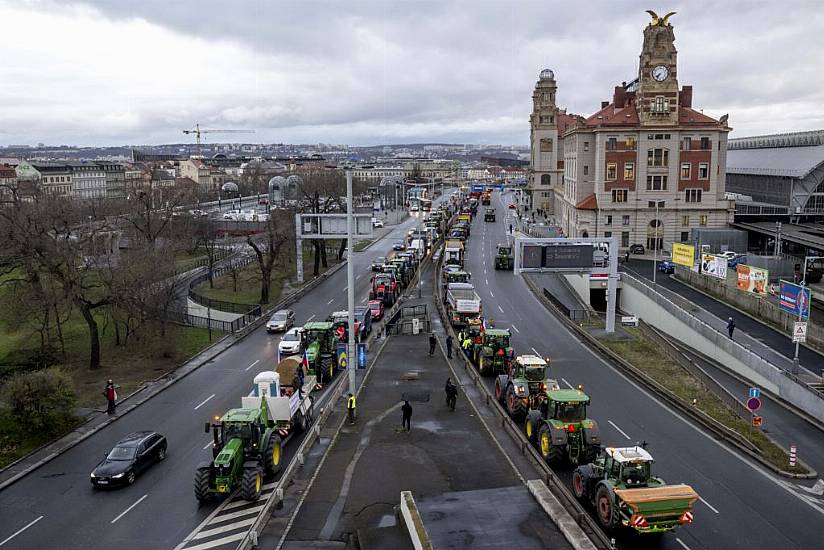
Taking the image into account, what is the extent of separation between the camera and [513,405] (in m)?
28.9

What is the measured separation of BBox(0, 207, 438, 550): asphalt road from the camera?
19.9m

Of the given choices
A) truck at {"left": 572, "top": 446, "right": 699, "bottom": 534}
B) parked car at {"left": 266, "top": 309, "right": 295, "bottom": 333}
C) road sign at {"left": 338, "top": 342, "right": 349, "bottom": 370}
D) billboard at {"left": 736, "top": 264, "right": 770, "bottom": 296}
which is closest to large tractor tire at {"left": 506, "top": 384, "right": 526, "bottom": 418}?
truck at {"left": 572, "top": 446, "right": 699, "bottom": 534}

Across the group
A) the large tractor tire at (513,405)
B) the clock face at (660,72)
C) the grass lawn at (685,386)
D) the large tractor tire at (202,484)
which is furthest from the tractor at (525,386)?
the clock face at (660,72)

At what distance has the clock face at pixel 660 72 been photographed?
7750cm

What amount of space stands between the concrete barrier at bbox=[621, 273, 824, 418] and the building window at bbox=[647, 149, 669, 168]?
22783 mm

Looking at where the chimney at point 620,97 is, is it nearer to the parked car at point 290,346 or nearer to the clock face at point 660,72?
the clock face at point 660,72

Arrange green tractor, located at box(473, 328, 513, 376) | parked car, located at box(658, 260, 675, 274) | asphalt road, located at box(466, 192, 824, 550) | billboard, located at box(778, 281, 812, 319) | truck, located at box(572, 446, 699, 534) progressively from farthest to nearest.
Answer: parked car, located at box(658, 260, 675, 274), billboard, located at box(778, 281, 812, 319), green tractor, located at box(473, 328, 513, 376), asphalt road, located at box(466, 192, 824, 550), truck, located at box(572, 446, 699, 534)

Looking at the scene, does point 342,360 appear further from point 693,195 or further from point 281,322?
point 693,195

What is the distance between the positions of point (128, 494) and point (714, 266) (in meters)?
49.9

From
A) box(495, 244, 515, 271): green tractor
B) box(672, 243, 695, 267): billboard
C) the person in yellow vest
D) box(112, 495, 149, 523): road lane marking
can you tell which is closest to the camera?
box(112, 495, 149, 523): road lane marking

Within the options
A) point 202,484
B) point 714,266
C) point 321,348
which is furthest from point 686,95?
point 202,484

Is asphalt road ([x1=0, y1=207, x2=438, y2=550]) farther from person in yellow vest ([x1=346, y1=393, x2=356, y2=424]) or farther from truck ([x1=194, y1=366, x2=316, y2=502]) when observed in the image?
person in yellow vest ([x1=346, y1=393, x2=356, y2=424])

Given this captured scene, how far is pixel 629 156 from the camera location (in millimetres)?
80062

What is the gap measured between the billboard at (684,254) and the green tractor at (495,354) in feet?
106
